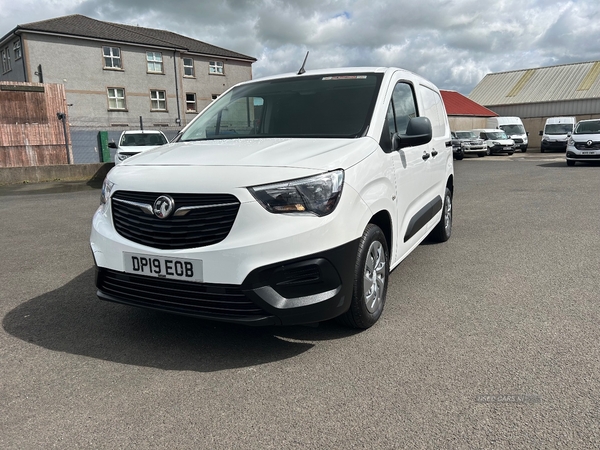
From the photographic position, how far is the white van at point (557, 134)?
96.4 feet

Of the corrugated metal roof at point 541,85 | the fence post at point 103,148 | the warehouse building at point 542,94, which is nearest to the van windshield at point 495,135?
the warehouse building at point 542,94

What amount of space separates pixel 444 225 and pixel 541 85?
4961 centimetres

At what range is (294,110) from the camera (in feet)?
13.4

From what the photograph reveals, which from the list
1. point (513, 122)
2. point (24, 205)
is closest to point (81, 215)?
point (24, 205)

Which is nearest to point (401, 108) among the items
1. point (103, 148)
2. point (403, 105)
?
point (403, 105)

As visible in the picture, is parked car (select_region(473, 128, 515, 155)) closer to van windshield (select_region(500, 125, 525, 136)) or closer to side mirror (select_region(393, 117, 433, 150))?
van windshield (select_region(500, 125, 525, 136))

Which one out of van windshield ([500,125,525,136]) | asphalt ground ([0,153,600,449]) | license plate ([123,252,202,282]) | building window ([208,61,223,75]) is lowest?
asphalt ground ([0,153,600,449])

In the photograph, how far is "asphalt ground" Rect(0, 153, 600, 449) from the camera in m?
2.35

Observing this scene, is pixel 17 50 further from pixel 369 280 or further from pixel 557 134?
pixel 369 280

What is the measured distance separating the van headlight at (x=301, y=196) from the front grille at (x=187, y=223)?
0.56 feet

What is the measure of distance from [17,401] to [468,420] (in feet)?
7.76

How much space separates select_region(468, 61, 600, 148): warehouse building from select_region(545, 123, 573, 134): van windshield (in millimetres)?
12809

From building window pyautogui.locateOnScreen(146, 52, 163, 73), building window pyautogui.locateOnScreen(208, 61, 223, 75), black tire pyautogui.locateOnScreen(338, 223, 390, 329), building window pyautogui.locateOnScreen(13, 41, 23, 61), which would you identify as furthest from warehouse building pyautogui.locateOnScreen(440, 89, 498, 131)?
black tire pyautogui.locateOnScreen(338, 223, 390, 329)

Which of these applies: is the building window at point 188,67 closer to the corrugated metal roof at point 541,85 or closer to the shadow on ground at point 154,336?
the corrugated metal roof at point 541,85
